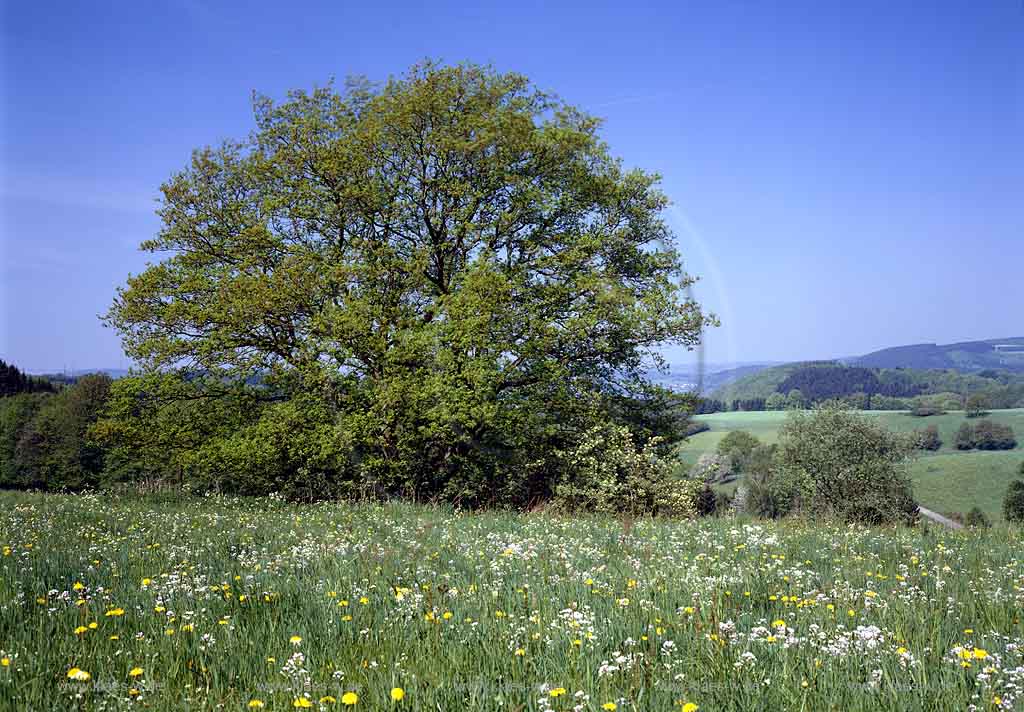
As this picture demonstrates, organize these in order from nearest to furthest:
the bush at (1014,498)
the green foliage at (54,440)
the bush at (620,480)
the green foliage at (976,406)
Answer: the bush at (620,480)
the green foliage at (54,440)
the bush at (1014,498)
the green foliage at (976,406)

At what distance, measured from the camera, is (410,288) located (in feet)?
72.0

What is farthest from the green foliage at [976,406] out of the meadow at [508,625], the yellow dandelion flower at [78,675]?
the yellow dandelion flower at [78,675]

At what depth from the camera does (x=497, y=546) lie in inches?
326

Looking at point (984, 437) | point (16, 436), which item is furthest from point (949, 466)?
point (16, 436)

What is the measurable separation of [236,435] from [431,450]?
5.78 metres

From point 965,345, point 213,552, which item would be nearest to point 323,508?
point 213,552

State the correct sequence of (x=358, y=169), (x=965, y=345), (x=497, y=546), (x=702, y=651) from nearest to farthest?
(x=702, y=651) → (x=497, y=546) → (x=358, y=169) → (x=965, y=345)

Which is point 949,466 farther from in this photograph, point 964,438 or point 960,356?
point 960,356

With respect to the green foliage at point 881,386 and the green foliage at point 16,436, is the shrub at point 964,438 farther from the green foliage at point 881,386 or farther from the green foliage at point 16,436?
the green foliage at point 16,436

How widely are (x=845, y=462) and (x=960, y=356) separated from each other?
140 metres

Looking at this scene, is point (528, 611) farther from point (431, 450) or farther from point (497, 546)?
point (431, 450)

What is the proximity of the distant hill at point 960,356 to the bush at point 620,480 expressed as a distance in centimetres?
14726

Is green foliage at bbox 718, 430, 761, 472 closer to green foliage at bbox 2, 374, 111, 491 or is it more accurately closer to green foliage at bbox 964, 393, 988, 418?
green foliage at bbox 964, 393, 988, 418

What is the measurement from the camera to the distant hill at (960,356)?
155 m
